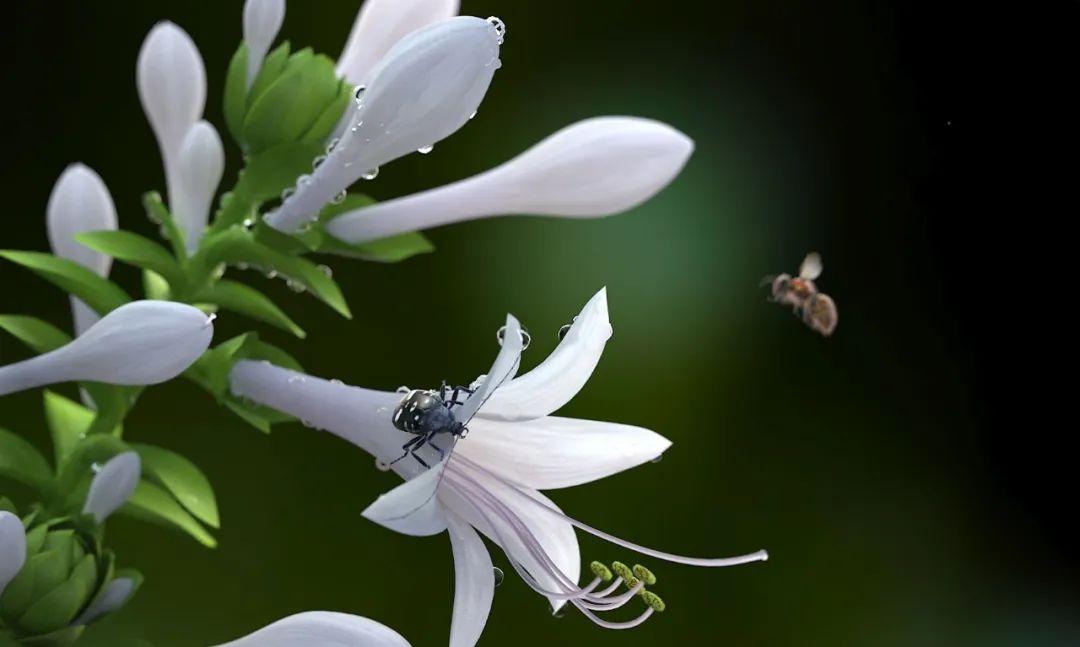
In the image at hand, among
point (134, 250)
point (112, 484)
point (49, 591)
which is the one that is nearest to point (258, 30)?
point (134, 250)

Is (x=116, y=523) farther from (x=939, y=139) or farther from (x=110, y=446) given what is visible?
(x=939, y=139)

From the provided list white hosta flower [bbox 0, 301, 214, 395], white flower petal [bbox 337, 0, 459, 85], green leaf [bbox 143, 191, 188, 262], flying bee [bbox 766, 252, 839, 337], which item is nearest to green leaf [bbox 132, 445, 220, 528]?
white hosta flower [bbox 0, 301, 214, 395]

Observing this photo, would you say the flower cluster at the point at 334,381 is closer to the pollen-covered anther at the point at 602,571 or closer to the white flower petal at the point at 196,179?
the pollen-covered anther at the point at 602,571

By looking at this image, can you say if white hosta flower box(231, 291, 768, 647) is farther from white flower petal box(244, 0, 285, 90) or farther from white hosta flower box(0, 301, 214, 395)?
white flower petal box(244, 0, 285, 90)

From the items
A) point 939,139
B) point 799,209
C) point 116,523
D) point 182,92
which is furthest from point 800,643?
point 182,92

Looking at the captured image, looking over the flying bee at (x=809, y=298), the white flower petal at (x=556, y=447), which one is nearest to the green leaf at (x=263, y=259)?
the white flower petal at (x=556, y=447)
